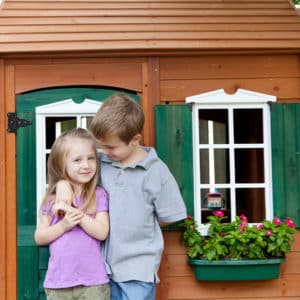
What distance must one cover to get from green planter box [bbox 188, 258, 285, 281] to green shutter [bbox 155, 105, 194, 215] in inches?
17.2

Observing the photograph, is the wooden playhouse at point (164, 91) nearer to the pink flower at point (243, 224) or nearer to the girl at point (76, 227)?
the pink flower at point (243, 224)

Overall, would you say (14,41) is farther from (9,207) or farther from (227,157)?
(227,157)

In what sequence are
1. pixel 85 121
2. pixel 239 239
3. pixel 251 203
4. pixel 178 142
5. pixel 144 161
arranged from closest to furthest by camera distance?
1. pixel 144 161
2. pixel 239 239
3. pixel 178 142
4. pixel 85 121
5. pixel 251 203

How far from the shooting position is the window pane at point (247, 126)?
4.44 metres

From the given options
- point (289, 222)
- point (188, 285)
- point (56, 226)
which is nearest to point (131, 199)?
point (56, 226)

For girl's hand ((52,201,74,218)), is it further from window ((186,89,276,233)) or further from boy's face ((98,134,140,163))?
window ((186,89,276,233))

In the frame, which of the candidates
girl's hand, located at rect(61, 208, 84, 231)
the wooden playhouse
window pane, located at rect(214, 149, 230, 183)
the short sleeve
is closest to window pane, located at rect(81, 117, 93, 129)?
the wooden playhouse

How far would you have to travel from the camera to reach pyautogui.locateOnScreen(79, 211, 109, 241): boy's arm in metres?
3.39

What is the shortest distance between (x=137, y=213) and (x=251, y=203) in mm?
1291

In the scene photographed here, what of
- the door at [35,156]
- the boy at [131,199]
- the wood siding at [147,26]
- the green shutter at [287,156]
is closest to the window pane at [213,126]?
the green shutter at [287,156]

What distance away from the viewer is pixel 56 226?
341 cm

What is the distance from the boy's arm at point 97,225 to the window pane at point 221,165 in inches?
50.8

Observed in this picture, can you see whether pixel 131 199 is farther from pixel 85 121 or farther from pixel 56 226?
pixel 85 121

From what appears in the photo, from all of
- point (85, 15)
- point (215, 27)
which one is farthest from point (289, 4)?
point (85, 15)
